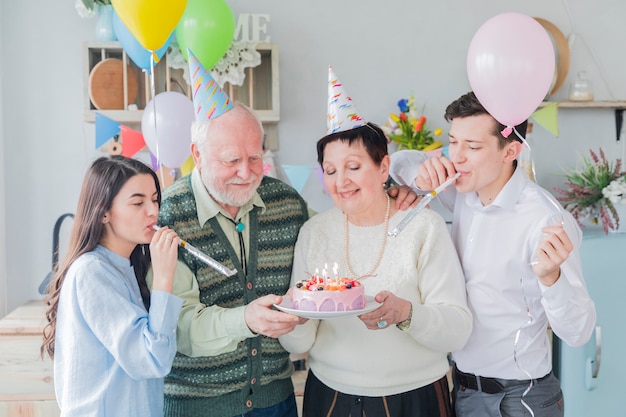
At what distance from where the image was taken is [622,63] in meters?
3.37

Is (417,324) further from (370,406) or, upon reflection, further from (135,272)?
(135,272)

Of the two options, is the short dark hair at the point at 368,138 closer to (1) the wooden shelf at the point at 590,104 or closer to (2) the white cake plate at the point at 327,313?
(2) the white cake plate at the point at 327,313

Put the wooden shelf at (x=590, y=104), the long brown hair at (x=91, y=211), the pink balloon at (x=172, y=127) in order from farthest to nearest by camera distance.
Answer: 1. the wooden shelf at (x=590, y=104)
2. the pink balloon at (x=172, y=127)
3. the long brown hair at (x=91, y=211)

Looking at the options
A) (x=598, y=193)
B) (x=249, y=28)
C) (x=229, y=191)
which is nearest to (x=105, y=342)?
(x=229, y=191)

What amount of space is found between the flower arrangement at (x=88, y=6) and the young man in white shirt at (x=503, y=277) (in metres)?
1.93

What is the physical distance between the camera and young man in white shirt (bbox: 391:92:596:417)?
5.09 feet

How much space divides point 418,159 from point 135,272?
0.85 metres

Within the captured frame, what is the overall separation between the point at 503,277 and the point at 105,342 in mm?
919

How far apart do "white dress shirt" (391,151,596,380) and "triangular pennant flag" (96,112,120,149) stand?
71.4 inches

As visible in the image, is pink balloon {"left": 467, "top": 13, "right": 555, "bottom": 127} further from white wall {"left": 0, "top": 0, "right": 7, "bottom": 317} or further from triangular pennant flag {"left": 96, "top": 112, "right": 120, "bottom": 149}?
white wall {"left": 0, "top": 0, "right": 7, "bottom": 317}

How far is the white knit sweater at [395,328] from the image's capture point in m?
1.53

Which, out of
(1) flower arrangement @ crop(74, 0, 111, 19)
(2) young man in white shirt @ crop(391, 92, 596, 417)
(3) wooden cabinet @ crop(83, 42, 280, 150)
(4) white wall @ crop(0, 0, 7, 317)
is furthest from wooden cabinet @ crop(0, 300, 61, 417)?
(2) young man in white shirt @ crop(391, 92, 596, 417)

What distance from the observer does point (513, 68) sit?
153 cm

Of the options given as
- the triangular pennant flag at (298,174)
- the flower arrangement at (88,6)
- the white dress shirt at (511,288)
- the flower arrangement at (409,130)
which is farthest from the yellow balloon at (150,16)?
the flower arrangement at (409,130)
